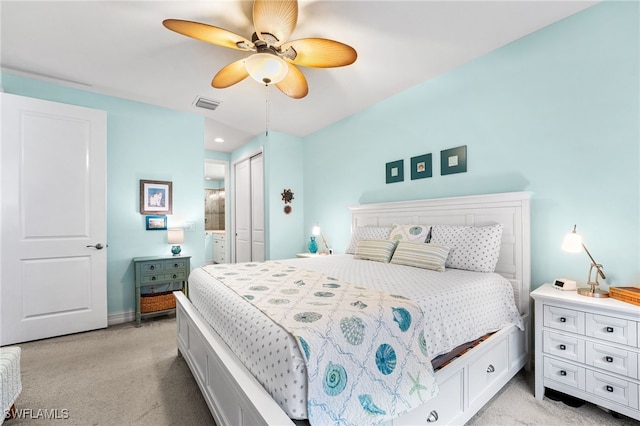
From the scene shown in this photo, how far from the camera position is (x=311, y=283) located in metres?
1.87

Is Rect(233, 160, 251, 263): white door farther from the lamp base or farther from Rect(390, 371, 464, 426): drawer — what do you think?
the lamp base

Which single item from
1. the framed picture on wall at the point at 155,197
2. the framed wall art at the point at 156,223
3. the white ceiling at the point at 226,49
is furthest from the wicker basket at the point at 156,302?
the white ceiling at the point at 226,49

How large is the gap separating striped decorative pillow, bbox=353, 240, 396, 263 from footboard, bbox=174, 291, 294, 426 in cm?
160

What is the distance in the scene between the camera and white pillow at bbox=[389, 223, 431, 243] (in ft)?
8.85

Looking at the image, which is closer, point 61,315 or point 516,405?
point 516,405

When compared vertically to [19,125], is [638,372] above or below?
below

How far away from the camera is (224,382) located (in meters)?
1.43

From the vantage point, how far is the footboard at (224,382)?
3.38ft

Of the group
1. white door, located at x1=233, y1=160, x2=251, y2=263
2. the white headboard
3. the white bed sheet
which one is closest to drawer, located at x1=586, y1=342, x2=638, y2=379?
the white bed sheet

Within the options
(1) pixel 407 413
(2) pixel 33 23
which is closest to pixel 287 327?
(1) pixel 407 413

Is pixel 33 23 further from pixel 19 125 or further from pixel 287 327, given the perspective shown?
pixel 287 327

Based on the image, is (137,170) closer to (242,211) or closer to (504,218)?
(242,211)

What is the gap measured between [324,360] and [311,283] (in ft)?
2.71

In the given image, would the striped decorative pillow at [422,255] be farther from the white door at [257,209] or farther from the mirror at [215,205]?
the mirror at [215,205]
